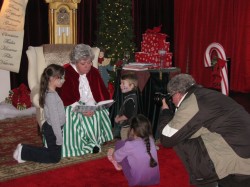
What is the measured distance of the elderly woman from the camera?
4266mm

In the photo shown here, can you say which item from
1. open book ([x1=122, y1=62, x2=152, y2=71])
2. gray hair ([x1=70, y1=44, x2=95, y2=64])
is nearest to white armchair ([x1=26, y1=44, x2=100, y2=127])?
open book ([x1=122, y1=62, x2=152, y2=71])

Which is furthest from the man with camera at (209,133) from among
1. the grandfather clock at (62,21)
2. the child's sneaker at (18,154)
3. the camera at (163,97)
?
the grandfather clock at (62,21)

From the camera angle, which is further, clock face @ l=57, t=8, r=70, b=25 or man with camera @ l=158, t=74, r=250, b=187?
clock face @ l=57, t=8, r=70, b=25

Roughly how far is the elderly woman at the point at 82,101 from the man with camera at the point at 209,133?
141 cm

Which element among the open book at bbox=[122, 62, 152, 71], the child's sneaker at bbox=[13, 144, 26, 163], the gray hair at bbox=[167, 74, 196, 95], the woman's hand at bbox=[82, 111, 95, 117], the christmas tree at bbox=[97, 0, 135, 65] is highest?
the christmas tree at bbox=[97, 0, 135, 65]

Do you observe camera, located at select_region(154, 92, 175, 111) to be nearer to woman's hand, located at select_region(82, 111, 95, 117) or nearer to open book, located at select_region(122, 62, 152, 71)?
woman's hand, located at select_region(82, 111, 95, 117)

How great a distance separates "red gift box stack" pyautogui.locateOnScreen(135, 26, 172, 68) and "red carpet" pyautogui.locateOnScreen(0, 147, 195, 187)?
1.93 metres

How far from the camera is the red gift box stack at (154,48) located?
5.61 metres

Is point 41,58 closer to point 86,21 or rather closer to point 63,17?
point 63,17

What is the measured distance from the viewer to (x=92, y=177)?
12.3 ft

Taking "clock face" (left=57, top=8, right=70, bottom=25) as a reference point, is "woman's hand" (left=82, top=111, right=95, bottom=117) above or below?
below

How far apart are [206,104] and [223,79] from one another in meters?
2.57

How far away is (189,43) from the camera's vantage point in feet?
30.8

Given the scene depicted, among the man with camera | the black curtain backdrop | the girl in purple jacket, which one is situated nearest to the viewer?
the man with camera
